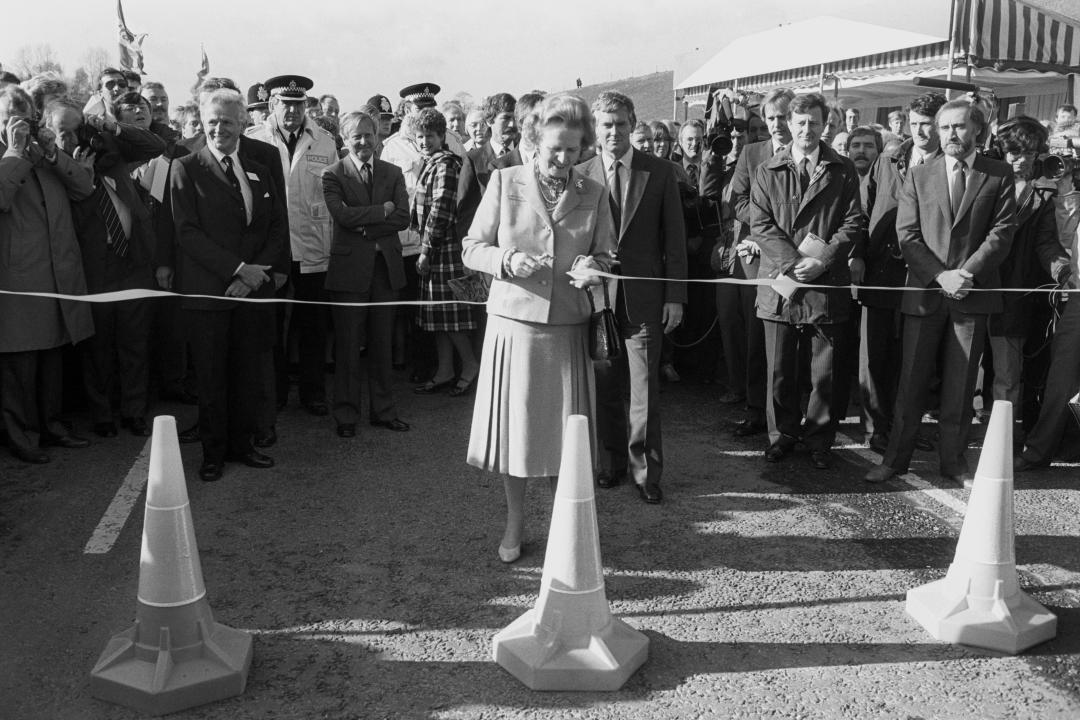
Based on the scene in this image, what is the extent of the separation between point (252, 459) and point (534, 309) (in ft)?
8.70

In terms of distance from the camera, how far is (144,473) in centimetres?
616

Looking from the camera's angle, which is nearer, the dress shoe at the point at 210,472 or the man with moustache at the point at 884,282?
the dress shoe at the point at 210,472

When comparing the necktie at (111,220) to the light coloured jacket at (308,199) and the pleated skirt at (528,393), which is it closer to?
the light coloured jacket at (308,199)

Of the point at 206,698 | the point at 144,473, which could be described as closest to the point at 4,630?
the point at 206,698

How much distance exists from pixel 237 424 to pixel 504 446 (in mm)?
2352

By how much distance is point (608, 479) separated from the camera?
19.6 feet

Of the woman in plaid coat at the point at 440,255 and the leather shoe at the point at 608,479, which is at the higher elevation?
the woman in plaid coat at the point at 440,255

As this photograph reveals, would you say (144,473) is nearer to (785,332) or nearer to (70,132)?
(70,132)

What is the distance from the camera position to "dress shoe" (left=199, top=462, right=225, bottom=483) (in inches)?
237

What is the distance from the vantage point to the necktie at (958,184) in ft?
19.5

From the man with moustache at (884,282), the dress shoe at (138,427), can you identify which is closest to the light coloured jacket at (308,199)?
the dress shoe at (138,427)

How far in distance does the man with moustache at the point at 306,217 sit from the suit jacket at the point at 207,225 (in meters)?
1.41

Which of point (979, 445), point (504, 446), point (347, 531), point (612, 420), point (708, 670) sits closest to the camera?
point (708, 670)

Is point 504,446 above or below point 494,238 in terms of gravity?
below
